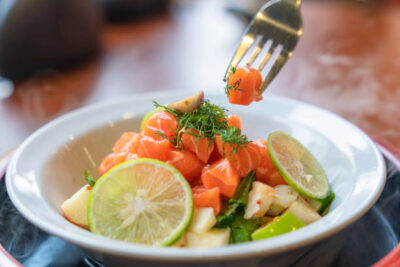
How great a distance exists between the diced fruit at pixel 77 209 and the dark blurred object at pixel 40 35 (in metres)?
1.80

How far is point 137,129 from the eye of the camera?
160 cm

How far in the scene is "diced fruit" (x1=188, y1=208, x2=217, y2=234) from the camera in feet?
3.21

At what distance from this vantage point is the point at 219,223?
101cm

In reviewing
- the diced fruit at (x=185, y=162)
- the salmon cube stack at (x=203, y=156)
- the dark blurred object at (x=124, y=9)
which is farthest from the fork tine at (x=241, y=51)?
the dark blurred object at (x=124, y=9)

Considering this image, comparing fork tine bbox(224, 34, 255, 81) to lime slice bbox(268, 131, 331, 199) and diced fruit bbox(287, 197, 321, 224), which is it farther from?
diced fruit bbox(287, 197, 321, 224)

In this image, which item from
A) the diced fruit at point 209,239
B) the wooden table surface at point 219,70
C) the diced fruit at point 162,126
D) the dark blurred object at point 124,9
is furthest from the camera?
the dark blurred object at point 124,9

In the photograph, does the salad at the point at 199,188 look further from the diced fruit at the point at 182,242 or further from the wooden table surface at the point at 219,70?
the wooden table surface at the point at 219,70

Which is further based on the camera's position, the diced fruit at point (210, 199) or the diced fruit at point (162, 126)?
the diced fruit at point (162, 126)

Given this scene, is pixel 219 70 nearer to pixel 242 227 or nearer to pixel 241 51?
pixel 241 51

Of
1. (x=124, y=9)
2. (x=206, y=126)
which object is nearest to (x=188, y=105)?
(x=206, y=126)

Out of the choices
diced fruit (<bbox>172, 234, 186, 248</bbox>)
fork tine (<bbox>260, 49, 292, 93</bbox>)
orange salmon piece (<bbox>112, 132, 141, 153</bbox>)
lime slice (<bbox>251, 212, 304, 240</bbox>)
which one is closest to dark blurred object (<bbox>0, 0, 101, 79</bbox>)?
orange salmon piece (<bbox>112, 132, 141, 153</bbox>)

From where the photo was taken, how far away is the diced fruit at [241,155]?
1082 millimetres

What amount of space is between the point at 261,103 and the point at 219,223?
72cm

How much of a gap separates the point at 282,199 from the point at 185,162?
0.94ft
